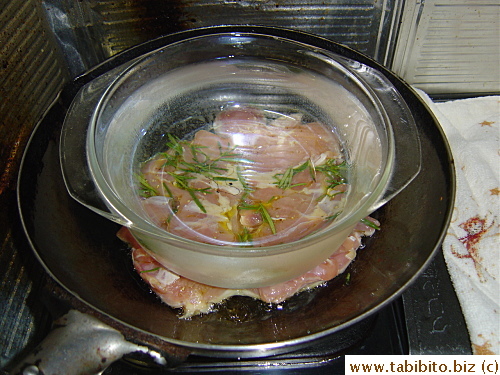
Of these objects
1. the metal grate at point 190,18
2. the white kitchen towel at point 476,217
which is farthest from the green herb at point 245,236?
the metal grate at point 190,18

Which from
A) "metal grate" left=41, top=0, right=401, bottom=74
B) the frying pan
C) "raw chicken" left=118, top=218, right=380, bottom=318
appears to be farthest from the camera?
"metal grate" left=41, top=0, right=401, bottom=74

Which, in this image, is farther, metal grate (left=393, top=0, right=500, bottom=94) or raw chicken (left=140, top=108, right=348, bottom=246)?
metal grate (left=393, top=0, right=500, bottom=94)

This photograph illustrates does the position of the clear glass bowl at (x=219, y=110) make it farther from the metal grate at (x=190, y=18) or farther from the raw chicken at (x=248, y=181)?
the metal grate at (x=190, y=18)

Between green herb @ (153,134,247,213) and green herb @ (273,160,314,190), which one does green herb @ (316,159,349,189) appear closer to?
green herb @ (273,160,314,190)

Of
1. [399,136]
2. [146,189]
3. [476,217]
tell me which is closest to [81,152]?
[146,189]

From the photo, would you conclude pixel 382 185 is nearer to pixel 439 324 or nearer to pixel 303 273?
pixel 303 273

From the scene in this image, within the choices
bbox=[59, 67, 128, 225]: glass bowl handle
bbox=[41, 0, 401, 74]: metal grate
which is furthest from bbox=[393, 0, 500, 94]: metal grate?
bbox=[59, 67, 128, 225]: glass bowl handle

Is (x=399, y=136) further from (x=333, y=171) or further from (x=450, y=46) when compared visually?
(x=450, y=46)
